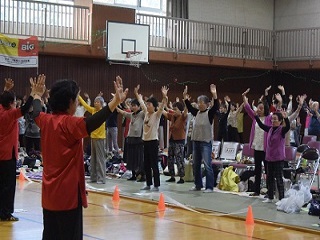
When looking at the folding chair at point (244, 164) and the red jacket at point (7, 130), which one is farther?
the folding chair at point (244, 164)

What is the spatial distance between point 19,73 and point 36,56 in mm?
1486

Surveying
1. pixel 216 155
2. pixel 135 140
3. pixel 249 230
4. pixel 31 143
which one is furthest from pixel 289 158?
pixel 31 143

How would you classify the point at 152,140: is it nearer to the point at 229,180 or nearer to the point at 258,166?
the point at 229,180

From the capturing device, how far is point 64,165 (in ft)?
14.5

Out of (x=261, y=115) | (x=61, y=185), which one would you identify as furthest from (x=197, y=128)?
(x=61, y=185)

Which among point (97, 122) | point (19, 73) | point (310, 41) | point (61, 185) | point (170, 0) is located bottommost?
point (61, 185)

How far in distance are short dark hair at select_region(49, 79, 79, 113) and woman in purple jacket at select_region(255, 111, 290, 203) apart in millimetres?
6034

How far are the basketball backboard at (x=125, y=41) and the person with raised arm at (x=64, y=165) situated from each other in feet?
48.1

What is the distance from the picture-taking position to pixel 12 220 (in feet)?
26.5

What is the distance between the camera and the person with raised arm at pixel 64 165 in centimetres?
436

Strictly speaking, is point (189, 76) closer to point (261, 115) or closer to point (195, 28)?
point (195, 28)

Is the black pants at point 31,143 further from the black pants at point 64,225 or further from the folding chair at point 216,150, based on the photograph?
the black pants at point 64,225

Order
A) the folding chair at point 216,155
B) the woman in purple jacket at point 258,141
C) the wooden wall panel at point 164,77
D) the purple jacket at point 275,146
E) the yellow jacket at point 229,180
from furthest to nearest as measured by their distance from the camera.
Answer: the wooden wall panel at point 164,77, the folding chair at point 216,155, the yellow jacket at point 229,180, the woman in purple jacket at point 258,141, the purple jacket at point 275,146

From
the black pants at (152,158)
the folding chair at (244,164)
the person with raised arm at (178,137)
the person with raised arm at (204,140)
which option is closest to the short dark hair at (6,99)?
the black pants at (152,158)
